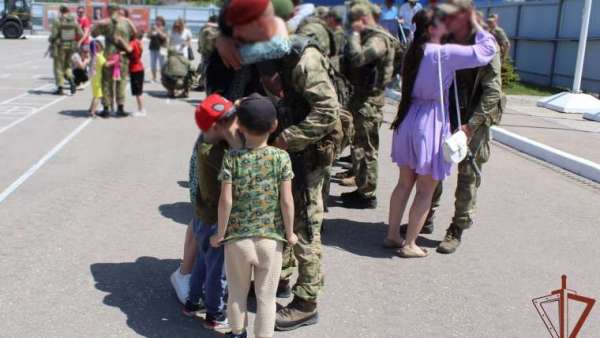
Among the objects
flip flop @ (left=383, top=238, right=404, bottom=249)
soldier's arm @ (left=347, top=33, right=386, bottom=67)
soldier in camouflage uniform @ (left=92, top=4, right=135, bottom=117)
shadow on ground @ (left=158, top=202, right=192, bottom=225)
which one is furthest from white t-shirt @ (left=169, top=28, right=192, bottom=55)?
flip flop @ (left=383, top=238, right=404, bottom=249)

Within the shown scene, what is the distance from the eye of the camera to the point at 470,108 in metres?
4.99

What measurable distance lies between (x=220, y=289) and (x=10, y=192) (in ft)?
12.4

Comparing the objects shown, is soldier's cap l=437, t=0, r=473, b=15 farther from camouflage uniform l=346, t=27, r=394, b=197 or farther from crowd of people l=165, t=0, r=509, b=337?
camouflage uniform l=346, t=27, r=394, b=197

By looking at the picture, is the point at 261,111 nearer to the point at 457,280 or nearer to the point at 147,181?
the point at 457,280

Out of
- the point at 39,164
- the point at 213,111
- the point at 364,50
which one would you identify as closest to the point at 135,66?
the point at 39,164

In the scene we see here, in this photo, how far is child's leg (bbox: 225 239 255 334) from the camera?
3268mm

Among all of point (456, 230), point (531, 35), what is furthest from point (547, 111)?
point (456, 230)

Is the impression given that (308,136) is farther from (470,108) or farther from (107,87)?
(107,87)

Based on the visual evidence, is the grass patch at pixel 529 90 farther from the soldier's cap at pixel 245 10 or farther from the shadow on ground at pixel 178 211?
the soldier's cap at pixel 245 10

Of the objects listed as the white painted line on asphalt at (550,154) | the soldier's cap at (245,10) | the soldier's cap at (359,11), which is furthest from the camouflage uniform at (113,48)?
the soldier's cap at (245,10)

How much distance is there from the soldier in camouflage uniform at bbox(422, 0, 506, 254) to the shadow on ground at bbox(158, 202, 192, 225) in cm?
222

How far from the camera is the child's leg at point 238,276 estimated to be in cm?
327

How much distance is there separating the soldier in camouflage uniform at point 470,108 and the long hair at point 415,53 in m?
0.13

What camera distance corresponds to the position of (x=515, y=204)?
676cm
